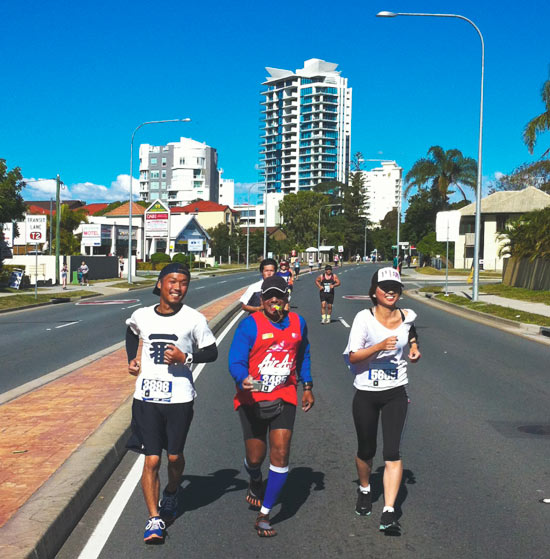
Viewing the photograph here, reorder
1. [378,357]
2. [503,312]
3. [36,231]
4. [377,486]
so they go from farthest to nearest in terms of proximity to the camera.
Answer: [36,231] < [503,312] < [377,486] < [378,357]

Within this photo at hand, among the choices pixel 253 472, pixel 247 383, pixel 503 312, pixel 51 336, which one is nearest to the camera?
pixel 247 383

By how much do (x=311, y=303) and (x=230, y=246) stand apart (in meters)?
74.5

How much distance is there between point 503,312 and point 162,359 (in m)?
20.6

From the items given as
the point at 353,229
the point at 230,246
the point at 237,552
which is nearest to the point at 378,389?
the point at 237,552

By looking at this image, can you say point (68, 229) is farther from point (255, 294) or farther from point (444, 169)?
point (255, 294)

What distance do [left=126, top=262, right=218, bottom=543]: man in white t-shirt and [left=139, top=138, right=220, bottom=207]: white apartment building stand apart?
17635cm

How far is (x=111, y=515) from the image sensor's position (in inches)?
201

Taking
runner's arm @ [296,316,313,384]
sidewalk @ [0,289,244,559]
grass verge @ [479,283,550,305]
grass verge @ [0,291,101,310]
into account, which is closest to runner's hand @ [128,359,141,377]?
sidewalk @ [0,289,244,559]

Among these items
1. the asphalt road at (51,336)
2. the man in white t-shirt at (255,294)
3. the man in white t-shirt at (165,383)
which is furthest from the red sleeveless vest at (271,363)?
the asphalt road at (51,336)

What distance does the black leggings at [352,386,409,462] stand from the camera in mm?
4953

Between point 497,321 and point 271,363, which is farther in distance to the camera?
point 497,321

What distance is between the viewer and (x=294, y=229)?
466 feet

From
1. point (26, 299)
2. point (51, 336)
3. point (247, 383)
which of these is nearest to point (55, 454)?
point (247, 383)

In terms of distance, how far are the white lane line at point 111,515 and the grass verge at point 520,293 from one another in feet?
81.7
